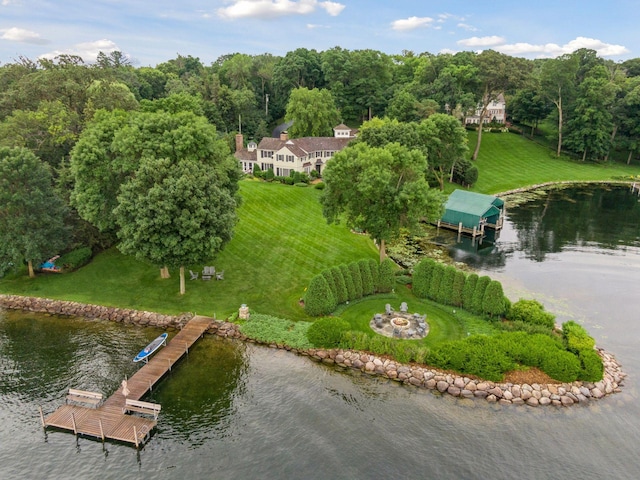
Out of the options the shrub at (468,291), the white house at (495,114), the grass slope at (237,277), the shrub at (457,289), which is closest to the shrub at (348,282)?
the grass slope at (237,277)

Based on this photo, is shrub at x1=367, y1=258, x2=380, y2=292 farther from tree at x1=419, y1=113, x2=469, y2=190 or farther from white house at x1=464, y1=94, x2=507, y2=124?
white house at x1=464, y1=94, x2=507, y2=124

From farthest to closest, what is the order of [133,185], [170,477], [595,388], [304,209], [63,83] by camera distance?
[304,209], [63,83], [133,185], [595,388], [170,477]

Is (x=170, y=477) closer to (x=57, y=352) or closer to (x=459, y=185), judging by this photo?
(x=57, y=352)

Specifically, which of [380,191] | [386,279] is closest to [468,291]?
[386,279]

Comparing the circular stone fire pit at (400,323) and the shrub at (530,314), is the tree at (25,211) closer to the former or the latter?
the circular stone fire pit at (400,323)

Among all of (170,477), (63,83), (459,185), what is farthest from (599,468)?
(459,185)

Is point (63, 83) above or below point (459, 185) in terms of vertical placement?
above

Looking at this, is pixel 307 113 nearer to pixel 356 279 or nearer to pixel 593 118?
pixel 356 279
